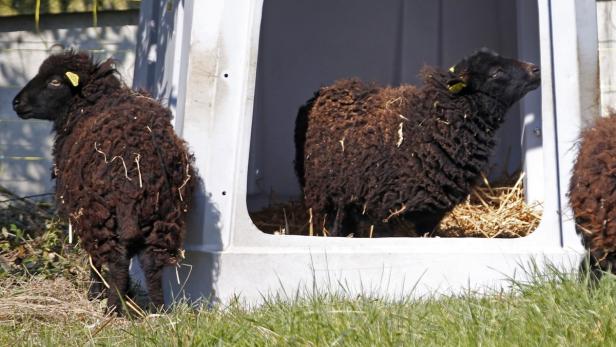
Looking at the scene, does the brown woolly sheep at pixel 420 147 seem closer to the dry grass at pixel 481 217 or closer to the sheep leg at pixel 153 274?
the dry grass at pixel 481 217

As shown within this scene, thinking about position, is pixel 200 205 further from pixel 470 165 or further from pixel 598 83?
pixel 598 83

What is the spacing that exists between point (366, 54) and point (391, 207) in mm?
3227

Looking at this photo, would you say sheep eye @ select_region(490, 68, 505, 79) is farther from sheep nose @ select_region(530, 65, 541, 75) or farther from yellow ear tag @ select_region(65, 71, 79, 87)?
yellow ear tag @ select_region(65, 71, 79, 87)

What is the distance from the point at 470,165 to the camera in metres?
6.08

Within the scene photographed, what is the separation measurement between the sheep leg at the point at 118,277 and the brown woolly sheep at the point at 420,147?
1.71 metres

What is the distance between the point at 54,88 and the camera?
598 cm

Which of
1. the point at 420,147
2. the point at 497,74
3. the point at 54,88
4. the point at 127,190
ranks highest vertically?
the point at 497,74

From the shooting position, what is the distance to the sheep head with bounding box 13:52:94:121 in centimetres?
597

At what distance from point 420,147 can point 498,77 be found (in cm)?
74

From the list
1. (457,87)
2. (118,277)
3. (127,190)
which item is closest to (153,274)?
(118,277)

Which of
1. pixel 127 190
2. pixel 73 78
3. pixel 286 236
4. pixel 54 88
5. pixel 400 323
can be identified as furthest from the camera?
pixel 54 88

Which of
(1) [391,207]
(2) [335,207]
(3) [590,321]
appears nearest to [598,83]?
(1) [391,207]

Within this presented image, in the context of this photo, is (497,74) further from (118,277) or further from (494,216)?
(118,277)

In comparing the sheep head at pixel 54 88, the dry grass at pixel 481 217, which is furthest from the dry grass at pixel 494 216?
the sheep head at pixel 54 88
